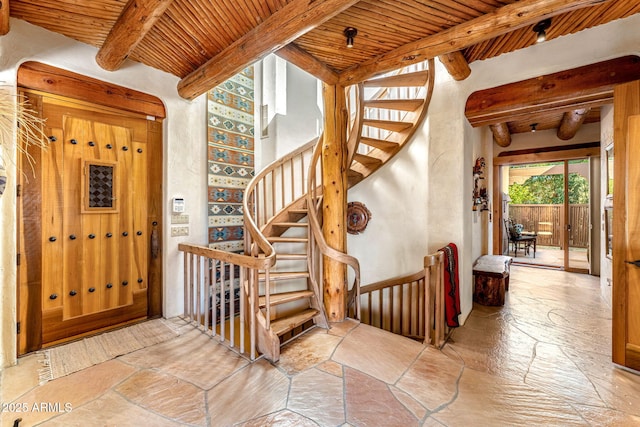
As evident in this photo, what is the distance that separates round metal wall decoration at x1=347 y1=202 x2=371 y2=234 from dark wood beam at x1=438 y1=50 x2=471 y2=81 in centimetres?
191

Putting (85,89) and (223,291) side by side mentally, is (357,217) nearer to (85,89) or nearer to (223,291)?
(223,291)

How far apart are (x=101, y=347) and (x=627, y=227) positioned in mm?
4367

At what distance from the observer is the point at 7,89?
1.97 meters

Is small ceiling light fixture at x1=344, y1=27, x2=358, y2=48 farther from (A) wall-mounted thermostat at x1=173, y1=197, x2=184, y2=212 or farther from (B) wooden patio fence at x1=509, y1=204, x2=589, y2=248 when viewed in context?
(B) wooden patio fence at x1=509, y1=204, x2=589, y2=248

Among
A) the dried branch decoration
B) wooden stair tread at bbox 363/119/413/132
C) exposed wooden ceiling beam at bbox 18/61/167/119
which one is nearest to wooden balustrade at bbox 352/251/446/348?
wooden stair tread at bbox 363/119/413/132

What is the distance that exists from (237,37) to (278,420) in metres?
2.79

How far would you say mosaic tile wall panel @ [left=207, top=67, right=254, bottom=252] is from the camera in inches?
131

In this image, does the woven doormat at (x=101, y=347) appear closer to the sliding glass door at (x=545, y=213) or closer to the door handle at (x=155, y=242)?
the door handle at (x=155, y=242)

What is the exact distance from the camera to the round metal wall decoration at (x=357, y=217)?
390 centimetres

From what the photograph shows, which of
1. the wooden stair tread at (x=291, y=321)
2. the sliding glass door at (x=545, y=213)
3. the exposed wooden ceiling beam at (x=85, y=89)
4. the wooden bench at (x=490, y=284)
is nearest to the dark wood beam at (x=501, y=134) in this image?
the sliding glass door at (x=545, y=213)

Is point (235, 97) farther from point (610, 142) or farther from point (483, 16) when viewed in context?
point (610, 142)

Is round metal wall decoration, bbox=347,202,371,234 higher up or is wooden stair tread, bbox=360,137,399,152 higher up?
wooden stair tread, bbox=360,137,399,152

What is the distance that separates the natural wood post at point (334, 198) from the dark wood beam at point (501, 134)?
3.68m

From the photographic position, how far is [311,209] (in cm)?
299
